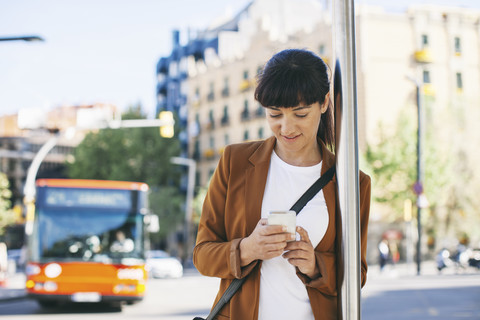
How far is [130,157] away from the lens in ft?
192

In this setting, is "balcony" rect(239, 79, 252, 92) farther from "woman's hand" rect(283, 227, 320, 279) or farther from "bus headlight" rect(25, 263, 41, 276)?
"woman's hand" rect(283, 227, 320, 279)

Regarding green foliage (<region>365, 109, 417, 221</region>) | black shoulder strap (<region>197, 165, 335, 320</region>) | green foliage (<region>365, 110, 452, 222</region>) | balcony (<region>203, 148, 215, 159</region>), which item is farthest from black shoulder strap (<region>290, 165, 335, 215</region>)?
balcony (<region>203, 148, 215, 159</region>)

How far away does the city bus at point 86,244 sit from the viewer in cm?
1373

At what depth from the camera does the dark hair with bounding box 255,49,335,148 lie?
85.6 inches

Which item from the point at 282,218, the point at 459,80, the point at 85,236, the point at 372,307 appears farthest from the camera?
the point at 459,80

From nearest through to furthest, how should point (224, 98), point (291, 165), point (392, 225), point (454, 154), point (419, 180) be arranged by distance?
point (291, 165) < point (419, 180) < point (454, 154) < point (392, 225) < point (224, 98)

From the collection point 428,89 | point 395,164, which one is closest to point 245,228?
point 395,164

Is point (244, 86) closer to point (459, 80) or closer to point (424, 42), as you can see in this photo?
point (424, 42)

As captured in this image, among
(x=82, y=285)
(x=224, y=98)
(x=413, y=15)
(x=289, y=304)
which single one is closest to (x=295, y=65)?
(x=289, y=304)

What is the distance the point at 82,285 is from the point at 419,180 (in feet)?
56.9

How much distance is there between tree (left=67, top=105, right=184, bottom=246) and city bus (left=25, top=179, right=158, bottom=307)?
42.4 meters

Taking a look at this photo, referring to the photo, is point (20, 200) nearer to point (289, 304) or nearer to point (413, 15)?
point (413, 15)

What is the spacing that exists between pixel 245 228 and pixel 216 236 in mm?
132

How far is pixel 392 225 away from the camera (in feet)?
143
